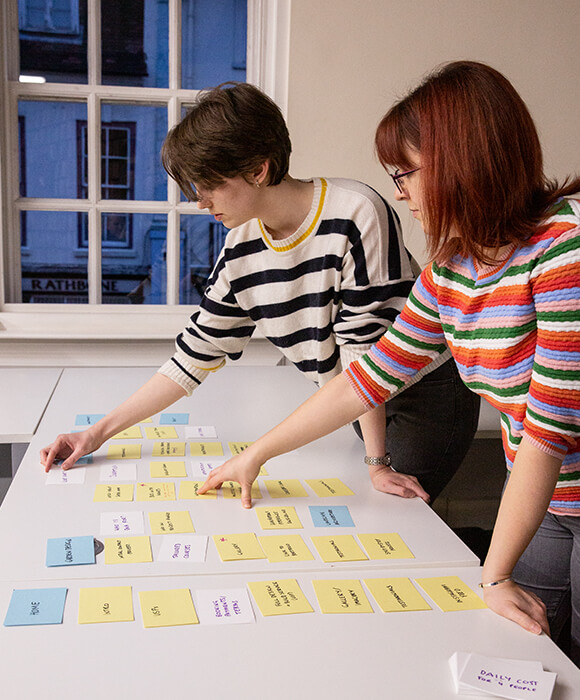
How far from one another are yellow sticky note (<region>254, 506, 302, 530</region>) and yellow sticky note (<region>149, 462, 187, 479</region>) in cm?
23

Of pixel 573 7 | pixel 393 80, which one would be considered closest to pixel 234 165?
pixel 393 80

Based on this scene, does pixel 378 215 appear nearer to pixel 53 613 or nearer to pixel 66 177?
pixel 53 613

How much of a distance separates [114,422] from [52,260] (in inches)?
64.2

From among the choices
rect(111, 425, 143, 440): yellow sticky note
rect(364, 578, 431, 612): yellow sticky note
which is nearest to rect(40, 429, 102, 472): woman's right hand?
rect(111, 425, 143, 440): yellow sticky note

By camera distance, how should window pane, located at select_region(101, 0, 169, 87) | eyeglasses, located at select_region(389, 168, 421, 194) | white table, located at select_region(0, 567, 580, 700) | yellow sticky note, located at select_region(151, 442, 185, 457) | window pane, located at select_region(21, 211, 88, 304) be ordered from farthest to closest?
window pane, located at select_region(21, 211, 88, 304) < window pane, located at select_region(101, 0, 169, 87) < yellow sticky note, located at select_region(151, 442, 185, 457) < eyeglasses, located at select_region(389, 168, 421, 194) < white table, located at select_region(0, 567, 580, 700)

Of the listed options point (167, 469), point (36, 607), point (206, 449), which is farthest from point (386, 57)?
point (36, 607)

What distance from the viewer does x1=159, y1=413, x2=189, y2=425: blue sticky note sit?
5.92ft

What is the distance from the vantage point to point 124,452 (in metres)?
1.58

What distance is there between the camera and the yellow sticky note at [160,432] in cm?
169

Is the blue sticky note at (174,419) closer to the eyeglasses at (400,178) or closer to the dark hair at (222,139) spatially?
the dark hair at (222,139)

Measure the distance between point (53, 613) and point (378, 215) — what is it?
0.95 meters

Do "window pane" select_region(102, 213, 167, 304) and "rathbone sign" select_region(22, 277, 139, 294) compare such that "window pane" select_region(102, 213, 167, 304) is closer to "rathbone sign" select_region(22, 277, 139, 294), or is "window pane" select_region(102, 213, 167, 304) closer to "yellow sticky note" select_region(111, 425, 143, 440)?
"rathbone sign" select_region(22, 277, 139, 294)

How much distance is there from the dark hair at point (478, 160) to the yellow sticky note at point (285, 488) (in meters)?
0.60

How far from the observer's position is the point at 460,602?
1.03 metres
